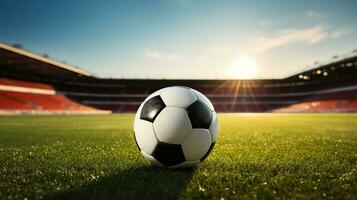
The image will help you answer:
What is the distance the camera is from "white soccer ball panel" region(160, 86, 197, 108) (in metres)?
3.40

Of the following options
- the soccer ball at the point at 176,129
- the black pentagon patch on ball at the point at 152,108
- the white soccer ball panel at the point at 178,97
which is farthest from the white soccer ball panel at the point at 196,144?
the black pentagon patch on ball at the point at 152,108

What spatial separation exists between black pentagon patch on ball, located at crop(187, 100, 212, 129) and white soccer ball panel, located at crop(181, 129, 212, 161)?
0.07 meters

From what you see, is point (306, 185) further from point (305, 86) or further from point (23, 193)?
point (305, 86)

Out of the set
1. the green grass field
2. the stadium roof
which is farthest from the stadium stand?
the green grass field

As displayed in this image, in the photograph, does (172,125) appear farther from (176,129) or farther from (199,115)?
(199,115)

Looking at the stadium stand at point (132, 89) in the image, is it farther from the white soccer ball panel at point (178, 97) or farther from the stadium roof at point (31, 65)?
the white soccer ball panel at point (178, 97)

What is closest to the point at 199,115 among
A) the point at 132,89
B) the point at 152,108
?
the point at 152,108

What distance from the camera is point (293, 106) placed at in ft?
184

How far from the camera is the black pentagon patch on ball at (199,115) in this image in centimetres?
334

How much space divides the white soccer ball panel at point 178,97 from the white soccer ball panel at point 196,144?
14.0 inches

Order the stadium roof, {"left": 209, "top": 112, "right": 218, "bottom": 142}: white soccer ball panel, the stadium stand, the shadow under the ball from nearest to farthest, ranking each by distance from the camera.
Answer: the shadow under the ball < {"left": 209, "top": 112, "right": 218, "bottom": 142}: white soccer ball panel < the stadium roof < the stadium stand

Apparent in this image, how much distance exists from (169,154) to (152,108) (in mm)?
603

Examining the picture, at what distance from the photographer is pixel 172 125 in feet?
10.6

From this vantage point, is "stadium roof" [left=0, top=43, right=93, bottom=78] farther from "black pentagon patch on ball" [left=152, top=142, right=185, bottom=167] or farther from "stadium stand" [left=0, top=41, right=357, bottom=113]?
"black pentagon patch on ball" [left=152, top=142, right=185, bottom=167]
